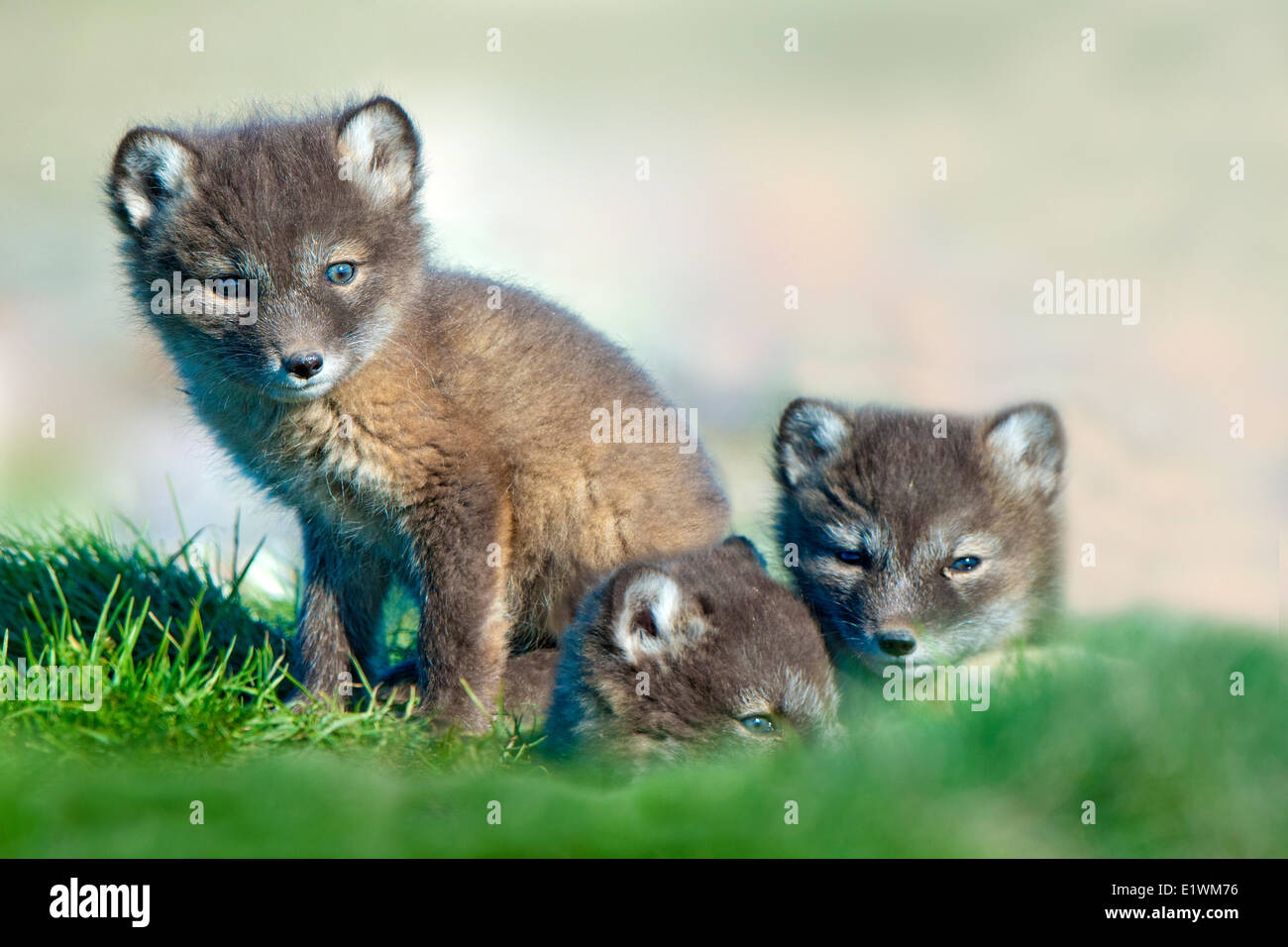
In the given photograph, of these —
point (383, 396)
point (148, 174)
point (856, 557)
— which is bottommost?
point (856, 557)

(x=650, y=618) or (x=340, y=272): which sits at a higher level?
(x=340, y=272)

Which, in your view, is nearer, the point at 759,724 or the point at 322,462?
the point at 759,724

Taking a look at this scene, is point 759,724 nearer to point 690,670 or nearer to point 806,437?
point 690,670

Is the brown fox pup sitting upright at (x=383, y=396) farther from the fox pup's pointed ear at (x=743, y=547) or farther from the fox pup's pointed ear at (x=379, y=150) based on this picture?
the fox pup's pointed ear at (x=743, y=547)

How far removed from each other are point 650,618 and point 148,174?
2.62 meters

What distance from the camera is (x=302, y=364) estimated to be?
4.38 metres

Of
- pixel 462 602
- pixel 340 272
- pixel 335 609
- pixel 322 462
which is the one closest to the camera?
pixel 340 272

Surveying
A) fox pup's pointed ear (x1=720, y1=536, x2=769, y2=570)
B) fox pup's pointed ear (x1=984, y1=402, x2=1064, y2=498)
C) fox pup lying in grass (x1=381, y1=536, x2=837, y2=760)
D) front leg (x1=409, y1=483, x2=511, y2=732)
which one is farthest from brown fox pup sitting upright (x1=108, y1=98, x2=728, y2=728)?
fox pup's pointed ear (x1=984, y1=402, x2=1064, y2=498)

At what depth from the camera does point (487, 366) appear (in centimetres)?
505

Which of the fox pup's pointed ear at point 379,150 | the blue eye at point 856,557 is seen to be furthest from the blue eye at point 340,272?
the blue eye at point 856,557

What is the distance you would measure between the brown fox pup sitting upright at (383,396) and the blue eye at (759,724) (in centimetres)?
119

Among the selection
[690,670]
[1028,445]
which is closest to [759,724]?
[690,670]
